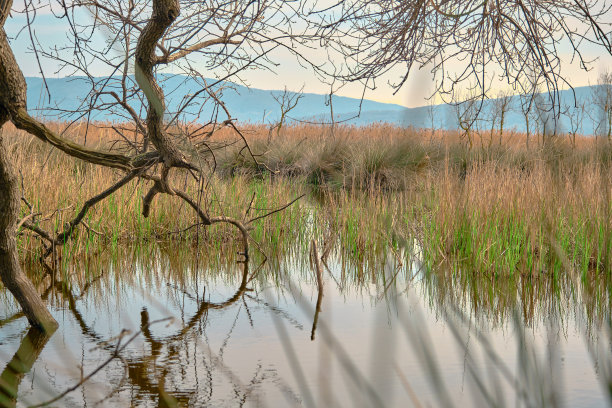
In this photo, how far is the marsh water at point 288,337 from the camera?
293 centimetres

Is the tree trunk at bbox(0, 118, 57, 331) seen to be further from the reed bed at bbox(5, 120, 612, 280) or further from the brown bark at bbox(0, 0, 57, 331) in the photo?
the reed bed at bbox(5, 120, 612, 280)

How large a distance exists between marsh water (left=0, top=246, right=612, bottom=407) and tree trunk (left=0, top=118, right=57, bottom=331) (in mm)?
120

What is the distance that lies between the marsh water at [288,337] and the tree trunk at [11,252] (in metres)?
0.12

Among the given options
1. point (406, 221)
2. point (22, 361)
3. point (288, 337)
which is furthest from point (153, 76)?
point (406, 221)

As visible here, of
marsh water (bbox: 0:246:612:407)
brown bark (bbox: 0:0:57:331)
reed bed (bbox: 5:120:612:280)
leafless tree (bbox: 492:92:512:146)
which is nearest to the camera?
marsh water (bbox: 0:246:612:407)

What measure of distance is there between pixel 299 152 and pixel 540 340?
31.8ft

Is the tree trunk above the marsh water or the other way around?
above

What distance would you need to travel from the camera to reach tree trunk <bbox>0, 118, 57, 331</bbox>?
11.4 ft

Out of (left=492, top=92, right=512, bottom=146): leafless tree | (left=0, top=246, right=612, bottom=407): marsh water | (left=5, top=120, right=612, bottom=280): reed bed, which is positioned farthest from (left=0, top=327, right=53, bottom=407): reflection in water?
(left=492, top=92, right=512, bottom=146): leafless tree

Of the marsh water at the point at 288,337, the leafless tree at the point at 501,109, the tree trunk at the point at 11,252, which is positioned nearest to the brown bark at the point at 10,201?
the tree trunk at the point at 11,252

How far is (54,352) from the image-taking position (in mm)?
3600

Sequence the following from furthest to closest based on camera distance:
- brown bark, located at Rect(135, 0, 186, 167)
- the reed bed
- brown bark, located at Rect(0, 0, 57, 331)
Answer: the reed bed < brown bark, located at Rect(135, 0, 186, 167) < brown bark, located at Rect(0, 0, 57, 331)

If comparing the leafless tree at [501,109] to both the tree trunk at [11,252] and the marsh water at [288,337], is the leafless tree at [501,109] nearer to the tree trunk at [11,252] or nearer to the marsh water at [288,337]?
the marsh water at [288,337]

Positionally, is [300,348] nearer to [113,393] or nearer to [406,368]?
[406,368]
